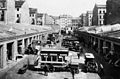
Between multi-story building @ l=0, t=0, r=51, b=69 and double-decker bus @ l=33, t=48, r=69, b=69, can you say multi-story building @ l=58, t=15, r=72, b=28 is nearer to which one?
multi-story building @ l=0, t=0, r=51, b=69

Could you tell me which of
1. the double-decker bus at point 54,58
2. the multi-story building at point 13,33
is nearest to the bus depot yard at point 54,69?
the double-decker bus at point 54,58

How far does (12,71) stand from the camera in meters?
24.4

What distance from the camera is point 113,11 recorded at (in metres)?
77.6

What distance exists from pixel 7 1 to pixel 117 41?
42.5m

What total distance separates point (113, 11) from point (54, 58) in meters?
59.8

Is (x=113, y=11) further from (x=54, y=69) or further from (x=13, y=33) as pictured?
(x=54, y=69)

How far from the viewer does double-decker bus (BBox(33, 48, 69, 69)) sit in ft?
82.3

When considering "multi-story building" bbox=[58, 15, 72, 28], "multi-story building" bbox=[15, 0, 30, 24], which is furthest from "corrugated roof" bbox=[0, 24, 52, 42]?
"multi-story building" bbox=[58, 15, 72, 28]

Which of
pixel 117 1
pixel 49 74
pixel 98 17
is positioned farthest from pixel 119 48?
pixel 98 17

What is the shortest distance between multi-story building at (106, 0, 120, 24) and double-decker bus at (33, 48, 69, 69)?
5344 cm

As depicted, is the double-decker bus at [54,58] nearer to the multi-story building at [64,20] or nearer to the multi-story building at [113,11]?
the multi-story building at [113,11]

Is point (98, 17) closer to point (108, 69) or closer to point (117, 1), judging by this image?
point (117, 1)

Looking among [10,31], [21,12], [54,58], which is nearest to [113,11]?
[21,12]

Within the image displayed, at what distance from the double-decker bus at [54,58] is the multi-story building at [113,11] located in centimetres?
5344
